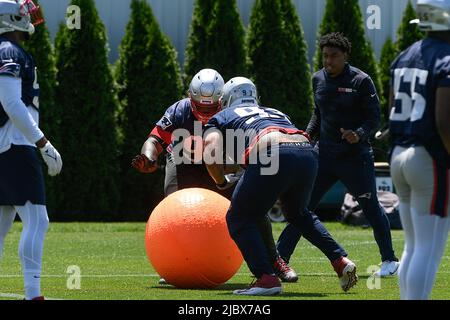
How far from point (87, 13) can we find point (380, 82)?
6302mm

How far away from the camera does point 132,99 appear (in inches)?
906

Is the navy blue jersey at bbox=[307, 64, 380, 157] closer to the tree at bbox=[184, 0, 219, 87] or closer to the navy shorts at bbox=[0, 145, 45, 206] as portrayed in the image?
the navy shorts at bbox=[0, 145, 45, 206]

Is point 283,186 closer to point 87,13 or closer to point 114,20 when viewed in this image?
point 87,13

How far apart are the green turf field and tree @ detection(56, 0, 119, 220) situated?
12.9 ft

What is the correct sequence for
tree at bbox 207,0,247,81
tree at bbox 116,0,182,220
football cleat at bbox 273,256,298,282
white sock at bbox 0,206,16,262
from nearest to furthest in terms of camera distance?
white sock at bbox 0,206,16,262
football cleat at bbox 273,256,298,282
tree at bbox 116,0,182,220
tree at bbox 207,0,247,81

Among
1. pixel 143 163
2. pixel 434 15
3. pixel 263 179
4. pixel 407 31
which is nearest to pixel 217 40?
pixel 407 31

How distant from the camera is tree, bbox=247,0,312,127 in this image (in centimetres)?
2330

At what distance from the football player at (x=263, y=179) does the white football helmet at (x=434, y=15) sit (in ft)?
6.82

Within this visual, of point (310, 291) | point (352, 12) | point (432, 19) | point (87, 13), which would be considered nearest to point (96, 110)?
point (87, 13)

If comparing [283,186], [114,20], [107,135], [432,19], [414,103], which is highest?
[432,19]

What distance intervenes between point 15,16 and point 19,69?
0.51 m

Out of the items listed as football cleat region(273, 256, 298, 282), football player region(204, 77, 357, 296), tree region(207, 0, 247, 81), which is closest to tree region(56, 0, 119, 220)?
tree region(207, 0, 247, 81)

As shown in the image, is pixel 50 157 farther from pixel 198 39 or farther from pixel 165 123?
pixel 198 39

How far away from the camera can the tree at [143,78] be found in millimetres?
22859
